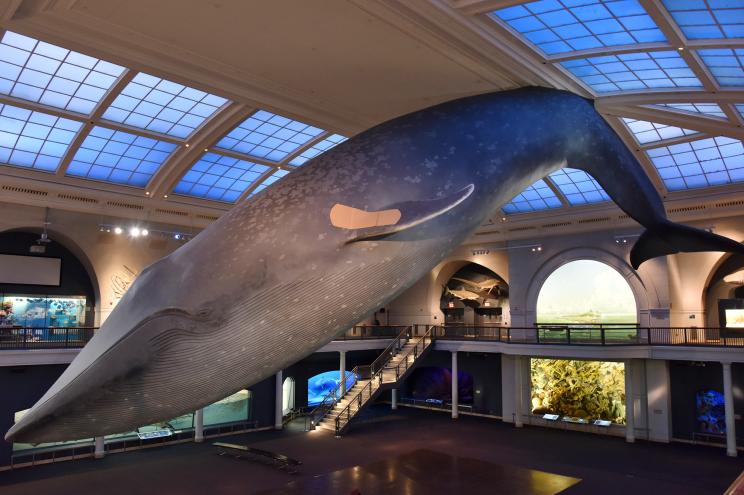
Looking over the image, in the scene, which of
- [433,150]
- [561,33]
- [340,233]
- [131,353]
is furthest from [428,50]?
[131,353]

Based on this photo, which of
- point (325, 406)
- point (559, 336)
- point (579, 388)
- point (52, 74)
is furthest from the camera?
point (579, 388)

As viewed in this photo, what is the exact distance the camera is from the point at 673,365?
83.0 ft

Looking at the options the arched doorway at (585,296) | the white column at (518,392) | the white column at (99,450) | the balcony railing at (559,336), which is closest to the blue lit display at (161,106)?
the balcony railing at (559,336)

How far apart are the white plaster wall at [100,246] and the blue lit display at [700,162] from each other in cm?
2357

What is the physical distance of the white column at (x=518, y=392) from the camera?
92.6ft

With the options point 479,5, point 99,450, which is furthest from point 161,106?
point 479,5

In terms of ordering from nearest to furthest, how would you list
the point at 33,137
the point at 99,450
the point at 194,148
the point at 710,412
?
the point at 33,137 < the point at 99,450 < the point at 194,148 < the point at 710,412

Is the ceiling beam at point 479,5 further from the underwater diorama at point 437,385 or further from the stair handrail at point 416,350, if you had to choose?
the underwater diorama at point 437,385

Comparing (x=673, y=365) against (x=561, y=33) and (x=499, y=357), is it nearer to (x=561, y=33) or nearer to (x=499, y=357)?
(x=499, y=357)

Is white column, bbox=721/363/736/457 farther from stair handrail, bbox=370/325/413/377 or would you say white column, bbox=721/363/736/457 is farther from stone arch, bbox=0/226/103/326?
stone arch, bbox=0/226/103/326

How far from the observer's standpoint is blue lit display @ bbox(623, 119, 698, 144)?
20969 mm

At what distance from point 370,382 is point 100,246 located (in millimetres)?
Result: 14190

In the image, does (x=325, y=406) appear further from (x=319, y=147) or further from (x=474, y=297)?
(x=474, y=297)

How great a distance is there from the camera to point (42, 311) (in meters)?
26.0
